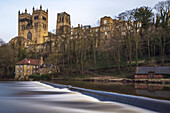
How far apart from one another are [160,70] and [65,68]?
94.6 ft

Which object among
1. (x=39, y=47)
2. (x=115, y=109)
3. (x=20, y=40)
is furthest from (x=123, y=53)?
(x=20, y=40)

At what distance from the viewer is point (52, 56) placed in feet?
195

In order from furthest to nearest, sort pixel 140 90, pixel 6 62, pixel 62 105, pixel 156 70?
1. pixel 6 62
2. pixel 156 70
3. pixel 140 90
4. pixel 62 105

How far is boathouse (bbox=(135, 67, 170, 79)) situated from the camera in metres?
32.5

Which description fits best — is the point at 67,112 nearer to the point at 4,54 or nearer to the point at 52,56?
the point at 52,56

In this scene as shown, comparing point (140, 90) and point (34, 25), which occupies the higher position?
point (34, 25)

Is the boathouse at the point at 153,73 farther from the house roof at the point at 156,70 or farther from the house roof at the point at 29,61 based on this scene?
the house roof at the point at 29,61

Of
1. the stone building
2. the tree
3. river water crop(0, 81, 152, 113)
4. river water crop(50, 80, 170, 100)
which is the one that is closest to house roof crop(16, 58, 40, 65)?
the tree

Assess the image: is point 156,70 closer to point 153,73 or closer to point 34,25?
point 153,73

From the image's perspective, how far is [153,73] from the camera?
34.1 metres

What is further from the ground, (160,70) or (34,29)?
(34,29)

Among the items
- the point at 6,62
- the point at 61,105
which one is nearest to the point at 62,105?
the point at 61,105

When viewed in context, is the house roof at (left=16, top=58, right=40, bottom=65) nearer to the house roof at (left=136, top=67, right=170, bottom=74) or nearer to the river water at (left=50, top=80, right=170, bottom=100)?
the house roof at (left=136, top=67, right=170, bottom=74)

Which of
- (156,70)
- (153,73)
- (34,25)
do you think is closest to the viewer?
(156,70)
